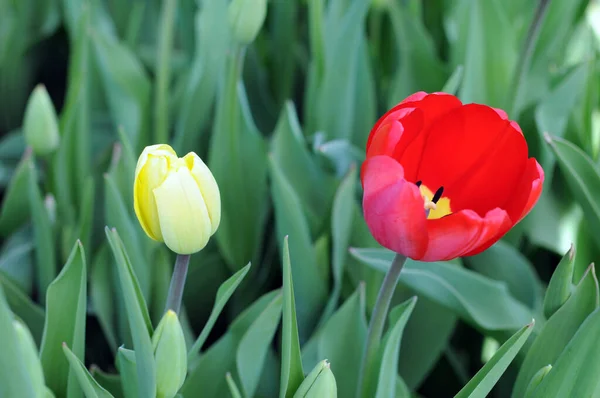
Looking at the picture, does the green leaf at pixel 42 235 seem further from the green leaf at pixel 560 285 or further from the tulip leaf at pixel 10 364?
the green leaf at pixel 560 285

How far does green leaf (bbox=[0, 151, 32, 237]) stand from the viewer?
851 millimetres

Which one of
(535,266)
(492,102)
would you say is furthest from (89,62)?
(535,266)

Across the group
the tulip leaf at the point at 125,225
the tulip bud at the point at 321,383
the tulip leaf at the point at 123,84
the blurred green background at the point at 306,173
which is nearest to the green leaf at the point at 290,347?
the tulip bud at the point at 321,383

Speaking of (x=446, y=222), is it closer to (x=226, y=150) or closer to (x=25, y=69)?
(x=226, y=150)

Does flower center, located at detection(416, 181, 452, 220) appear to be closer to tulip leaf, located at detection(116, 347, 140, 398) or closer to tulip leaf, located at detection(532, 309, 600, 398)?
tulip leaf, located at detection(532, 309, 600, 398)

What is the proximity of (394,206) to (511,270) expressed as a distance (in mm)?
435

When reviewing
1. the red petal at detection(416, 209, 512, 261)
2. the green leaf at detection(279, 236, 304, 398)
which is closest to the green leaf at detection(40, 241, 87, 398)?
the green leaf at detection(279, 236, 304, 398)

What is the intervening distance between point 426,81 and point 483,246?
547 millimetres

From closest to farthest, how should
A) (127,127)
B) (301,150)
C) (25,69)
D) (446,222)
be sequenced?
(446,222)
(301,150)
(127,127)
(25,69)

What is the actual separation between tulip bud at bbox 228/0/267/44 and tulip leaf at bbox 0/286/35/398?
0.39 meters

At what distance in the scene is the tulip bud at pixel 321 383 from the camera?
1.62 feet

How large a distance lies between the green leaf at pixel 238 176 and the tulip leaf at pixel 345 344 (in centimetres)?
23

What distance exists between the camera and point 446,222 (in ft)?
1.49

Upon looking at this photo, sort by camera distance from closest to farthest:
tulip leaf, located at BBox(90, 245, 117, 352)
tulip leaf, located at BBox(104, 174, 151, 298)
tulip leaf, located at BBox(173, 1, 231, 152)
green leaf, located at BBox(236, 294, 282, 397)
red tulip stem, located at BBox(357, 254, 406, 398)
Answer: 1. red tulip stem, located at BBox(357, 254, 406, 398)
2. green leaf, located at BBox(236, 294, 282, 397)
3. tulip leaf, located at BBox(104, 174, 151, 298)
4. tulip leaf, located at BBox(90, 245, 117, 352)
5. tulip leaf, located at BBox(173, 1, 231, 152)
